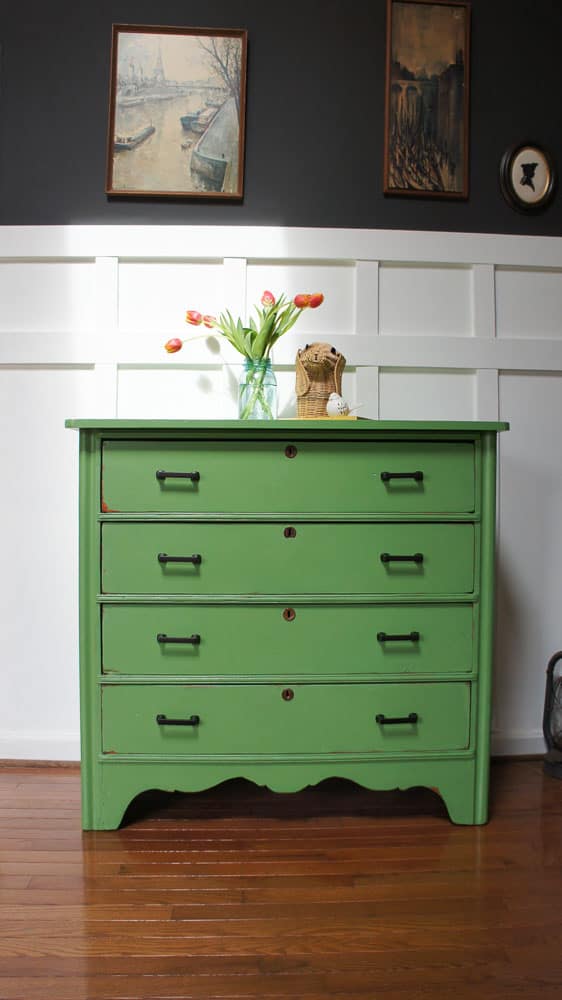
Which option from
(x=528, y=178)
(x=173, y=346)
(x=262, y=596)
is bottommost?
(x=262, y=596)

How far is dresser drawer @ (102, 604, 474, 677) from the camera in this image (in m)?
1.81

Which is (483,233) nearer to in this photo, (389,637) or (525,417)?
(525,417)

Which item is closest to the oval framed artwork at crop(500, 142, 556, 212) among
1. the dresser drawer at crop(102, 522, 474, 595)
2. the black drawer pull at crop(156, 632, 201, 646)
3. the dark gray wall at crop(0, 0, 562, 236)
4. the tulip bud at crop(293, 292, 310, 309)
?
the dark gray wall at crop(0, 0, 562, 236)

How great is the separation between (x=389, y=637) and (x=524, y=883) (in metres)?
0.63

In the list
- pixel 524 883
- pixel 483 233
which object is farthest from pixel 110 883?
pixel 483 233

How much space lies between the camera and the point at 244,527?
1812 mm

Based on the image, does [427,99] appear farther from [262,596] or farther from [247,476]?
[262,596]

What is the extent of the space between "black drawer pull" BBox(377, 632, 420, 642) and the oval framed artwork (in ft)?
4.99

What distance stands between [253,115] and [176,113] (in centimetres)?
25

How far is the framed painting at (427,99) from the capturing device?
232 cm

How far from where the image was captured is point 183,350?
230 centimetres

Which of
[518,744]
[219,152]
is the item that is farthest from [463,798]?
[219,152]

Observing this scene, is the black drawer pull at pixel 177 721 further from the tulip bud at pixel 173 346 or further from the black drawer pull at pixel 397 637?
the tulip bud at pixel 173 346

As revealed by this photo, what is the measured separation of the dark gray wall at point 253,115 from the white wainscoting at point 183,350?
8 centimetres
